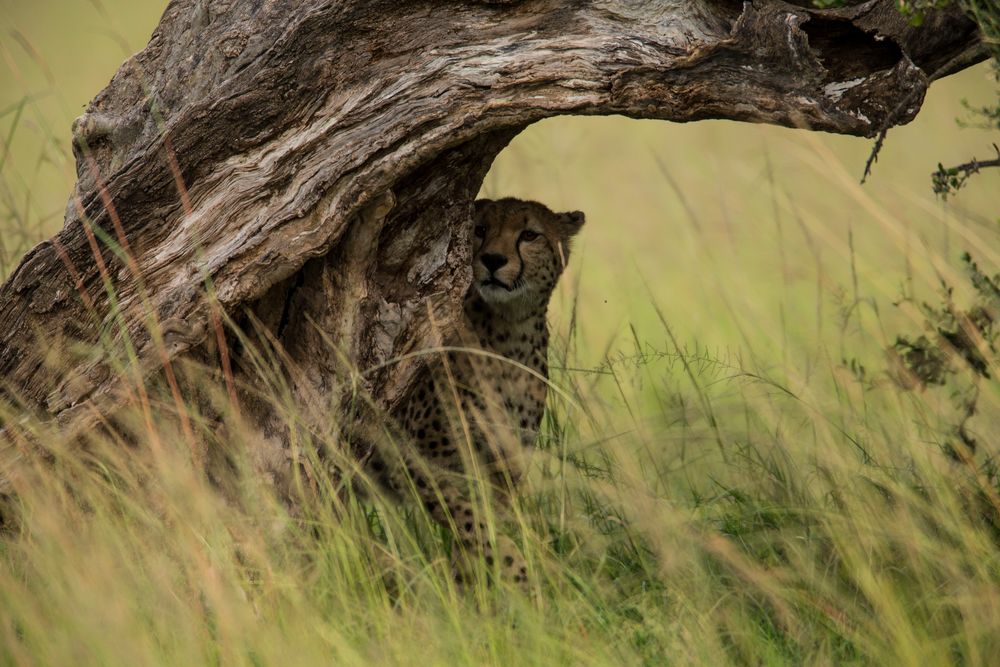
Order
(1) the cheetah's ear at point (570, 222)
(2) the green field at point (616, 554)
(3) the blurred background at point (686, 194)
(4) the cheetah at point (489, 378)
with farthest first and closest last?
(3) the blurred background at point (686, 194), (1) the cheetah's ear at point (570, 222), (4) the cheetah at point (489, 378), (2) the green field at point (616, 554)

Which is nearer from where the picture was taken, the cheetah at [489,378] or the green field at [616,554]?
the green field at [616,554]

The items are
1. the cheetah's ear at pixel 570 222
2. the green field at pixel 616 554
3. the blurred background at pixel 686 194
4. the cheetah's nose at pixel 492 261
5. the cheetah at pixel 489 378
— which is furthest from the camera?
the blurred background at pixel 686 194

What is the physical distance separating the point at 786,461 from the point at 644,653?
0.89m

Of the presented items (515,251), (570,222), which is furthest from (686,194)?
(515,251)

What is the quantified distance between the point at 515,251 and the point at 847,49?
1493mm

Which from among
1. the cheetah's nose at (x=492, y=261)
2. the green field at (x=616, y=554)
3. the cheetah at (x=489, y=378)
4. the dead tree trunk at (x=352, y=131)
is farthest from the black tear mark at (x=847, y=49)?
the cheetah's nose at (x=492, y=261)

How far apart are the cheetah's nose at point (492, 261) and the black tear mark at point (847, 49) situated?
4.66ft

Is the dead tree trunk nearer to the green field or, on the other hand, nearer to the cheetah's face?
the green field

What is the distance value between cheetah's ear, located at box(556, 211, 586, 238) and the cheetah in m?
0.08

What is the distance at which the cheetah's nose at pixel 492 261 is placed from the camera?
4211 mm

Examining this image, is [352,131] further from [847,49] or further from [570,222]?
[570,222]

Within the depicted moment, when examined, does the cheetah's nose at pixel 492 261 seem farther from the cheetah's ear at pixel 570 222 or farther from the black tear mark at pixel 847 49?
the black tear mark at pixel 847 49

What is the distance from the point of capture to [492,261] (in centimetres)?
421

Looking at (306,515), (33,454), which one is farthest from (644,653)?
(33,454)
